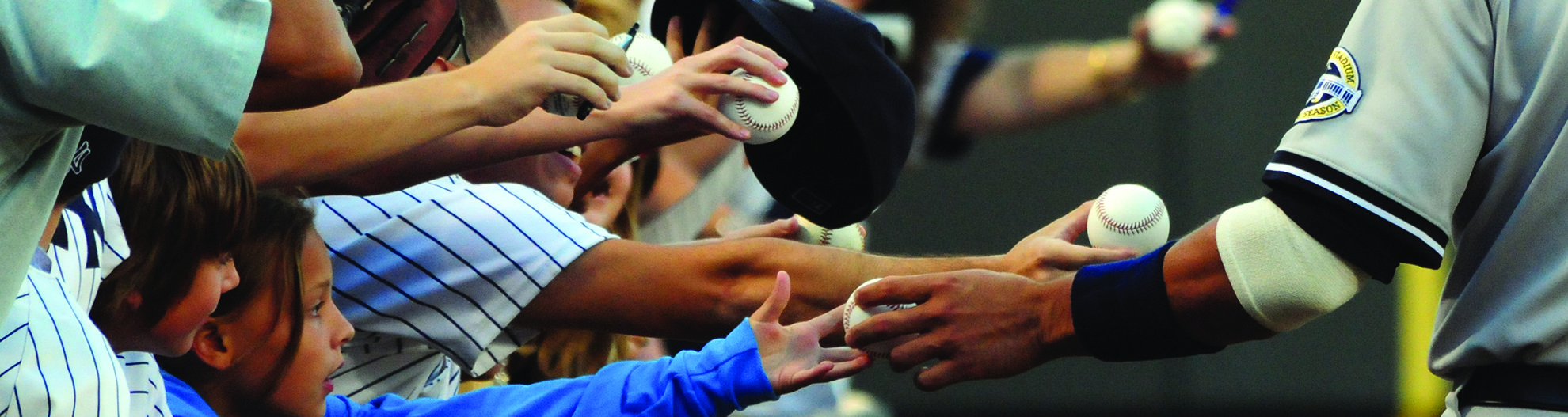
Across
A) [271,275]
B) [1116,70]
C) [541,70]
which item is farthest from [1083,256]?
[1116,70]

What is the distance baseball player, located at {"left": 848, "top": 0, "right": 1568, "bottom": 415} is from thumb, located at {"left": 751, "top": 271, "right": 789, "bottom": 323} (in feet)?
1.89

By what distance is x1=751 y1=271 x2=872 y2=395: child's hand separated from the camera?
2.09 meters

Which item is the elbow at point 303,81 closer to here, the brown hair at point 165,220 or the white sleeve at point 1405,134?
the brown hair at point 165,220

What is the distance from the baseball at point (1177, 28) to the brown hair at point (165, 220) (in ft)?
9.59

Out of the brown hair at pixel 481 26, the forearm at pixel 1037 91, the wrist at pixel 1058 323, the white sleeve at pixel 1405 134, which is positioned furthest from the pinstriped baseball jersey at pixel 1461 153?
→ the forearm at pixel 1037 91

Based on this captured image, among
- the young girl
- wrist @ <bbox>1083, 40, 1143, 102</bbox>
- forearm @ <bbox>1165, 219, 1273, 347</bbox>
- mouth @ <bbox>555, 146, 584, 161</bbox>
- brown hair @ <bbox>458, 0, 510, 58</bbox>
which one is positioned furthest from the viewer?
wrist @ <bbox>1083, 40, 1143, 102</bbox>

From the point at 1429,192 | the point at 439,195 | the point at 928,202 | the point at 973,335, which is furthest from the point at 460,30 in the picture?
the point at 928,202

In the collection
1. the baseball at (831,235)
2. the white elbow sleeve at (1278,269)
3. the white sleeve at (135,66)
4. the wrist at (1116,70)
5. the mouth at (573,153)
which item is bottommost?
the wrist at (1116,70)

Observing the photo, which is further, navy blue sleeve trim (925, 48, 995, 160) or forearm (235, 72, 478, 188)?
navy blue sleeve trim (925, 48, 995, 160)

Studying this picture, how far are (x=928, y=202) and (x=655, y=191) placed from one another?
12.0 feet

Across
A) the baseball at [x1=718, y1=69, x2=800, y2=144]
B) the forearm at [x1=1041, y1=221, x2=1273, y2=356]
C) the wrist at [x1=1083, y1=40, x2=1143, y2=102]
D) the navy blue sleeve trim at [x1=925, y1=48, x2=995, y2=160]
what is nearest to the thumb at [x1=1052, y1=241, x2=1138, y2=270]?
the forearm at [x1=1041, y1=221, x2=1273, y2=356]

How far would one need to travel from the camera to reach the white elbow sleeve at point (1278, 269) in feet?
5.66

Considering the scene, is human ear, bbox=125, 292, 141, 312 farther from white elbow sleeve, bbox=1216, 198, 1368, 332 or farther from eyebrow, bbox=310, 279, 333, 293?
white elbow sleeve, bbox=1216, 198, 1368, 332

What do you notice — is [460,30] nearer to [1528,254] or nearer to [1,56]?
[1,56]
